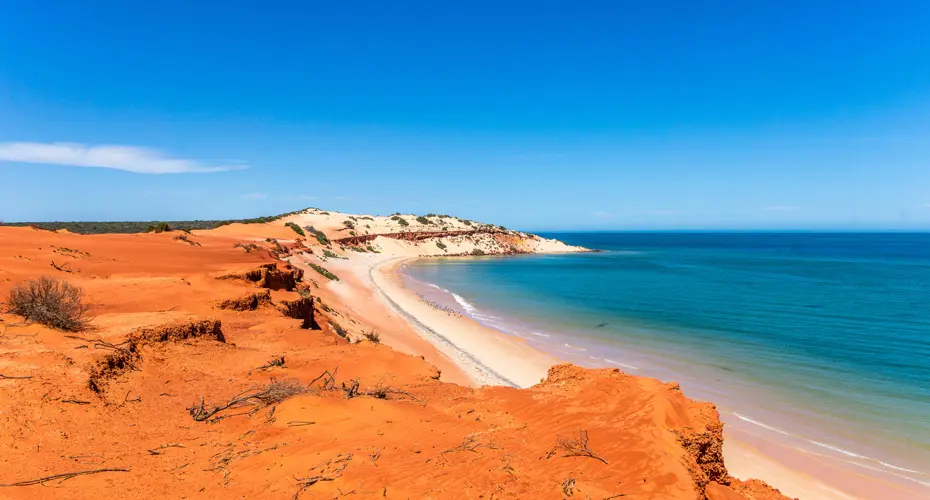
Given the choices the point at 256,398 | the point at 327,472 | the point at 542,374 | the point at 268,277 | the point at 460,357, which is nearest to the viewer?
the point at 327,472

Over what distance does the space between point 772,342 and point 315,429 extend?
2206 cm

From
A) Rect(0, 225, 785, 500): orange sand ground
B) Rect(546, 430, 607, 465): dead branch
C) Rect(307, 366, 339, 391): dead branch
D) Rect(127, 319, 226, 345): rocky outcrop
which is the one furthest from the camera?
Rect(127, 319, 226, 345): rocky outcrop

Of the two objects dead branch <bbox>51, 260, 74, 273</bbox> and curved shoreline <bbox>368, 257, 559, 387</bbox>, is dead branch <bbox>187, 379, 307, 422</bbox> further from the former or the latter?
dead branch <bbox>51, 260, 74, 273</bbox>

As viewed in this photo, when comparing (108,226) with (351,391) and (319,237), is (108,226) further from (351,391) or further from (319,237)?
(351,391)

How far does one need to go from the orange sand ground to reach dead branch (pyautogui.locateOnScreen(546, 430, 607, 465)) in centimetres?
8

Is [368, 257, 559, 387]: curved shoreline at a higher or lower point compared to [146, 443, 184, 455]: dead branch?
lower

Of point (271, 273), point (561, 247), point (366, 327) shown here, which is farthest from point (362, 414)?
point (561, 247)

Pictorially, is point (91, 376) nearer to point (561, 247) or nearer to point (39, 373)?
point (39, 373)

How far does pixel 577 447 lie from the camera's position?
512 centimetres

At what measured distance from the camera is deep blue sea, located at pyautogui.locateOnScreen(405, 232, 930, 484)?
12.0m

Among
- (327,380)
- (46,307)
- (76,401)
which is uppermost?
(46,307)

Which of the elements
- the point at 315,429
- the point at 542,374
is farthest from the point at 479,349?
the point at 315,429

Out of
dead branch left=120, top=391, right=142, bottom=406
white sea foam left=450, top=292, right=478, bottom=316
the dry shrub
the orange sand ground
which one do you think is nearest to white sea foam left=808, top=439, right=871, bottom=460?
the orange sand ground

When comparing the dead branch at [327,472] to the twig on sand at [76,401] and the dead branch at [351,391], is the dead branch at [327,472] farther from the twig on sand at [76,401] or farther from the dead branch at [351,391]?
the twig on sand at [76,401]
